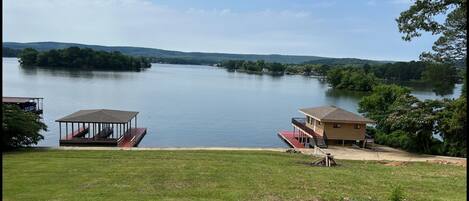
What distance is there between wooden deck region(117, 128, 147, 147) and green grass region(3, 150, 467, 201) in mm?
19606

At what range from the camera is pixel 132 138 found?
4366 centimetres

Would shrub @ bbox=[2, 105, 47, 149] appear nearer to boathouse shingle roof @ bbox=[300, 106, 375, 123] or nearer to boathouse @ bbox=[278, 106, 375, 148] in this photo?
boathouse @ bbox=[278, 106, 375, 148]

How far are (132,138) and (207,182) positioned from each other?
97.4ft

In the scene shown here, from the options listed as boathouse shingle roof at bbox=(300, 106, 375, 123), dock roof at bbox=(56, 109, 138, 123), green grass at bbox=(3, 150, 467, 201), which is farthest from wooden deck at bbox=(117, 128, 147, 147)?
green grass at bbox=(3, 150, 467, 201)

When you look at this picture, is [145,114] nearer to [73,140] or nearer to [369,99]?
[73,140]

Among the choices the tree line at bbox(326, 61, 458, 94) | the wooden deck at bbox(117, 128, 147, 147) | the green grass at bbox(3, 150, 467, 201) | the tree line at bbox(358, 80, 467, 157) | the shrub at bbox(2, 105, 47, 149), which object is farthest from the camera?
the tree line at bbox(326, 61, 458, 94)

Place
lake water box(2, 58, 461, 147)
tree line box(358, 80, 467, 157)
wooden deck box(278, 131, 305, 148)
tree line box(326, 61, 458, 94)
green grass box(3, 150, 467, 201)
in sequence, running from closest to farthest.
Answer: green grass box(3, 150, 467, 201) < tree line box(358, 80, 467, 157) < wooden deck box(278, 131, 305, 148) < tree line box(326, 61, 458, 94) < lake water box(2, 58, 461, 147)

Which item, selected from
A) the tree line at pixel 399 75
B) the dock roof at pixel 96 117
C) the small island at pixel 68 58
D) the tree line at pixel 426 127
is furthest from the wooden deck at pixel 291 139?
the small island at pixel 68 58

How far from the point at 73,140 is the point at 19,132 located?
28.3 ft

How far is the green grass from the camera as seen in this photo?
12.8 meters

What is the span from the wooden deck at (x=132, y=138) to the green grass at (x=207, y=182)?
19606 mm

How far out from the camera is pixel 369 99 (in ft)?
160

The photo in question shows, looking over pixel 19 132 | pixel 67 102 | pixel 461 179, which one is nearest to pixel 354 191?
pixel 461 179

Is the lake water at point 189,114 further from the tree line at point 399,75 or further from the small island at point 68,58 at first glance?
the small island at point 68,58
